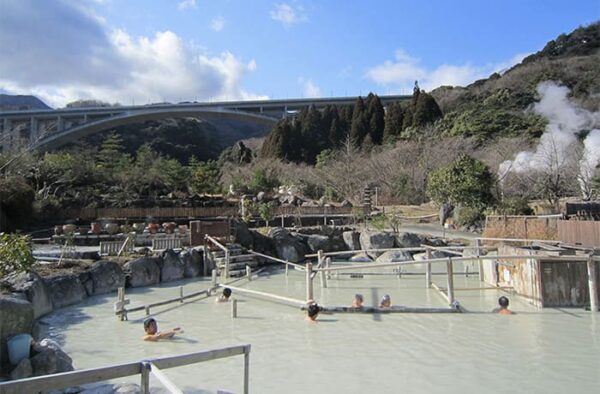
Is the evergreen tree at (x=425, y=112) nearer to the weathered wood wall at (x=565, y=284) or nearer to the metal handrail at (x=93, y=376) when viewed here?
the weathered wood wall at (x=565, y=284)

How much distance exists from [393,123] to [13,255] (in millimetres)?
44131

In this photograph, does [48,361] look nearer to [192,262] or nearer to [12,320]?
[12,320]

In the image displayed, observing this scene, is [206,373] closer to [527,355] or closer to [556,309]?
[527,355]

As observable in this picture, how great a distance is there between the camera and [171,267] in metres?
16.2

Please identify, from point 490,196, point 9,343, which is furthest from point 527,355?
point 490,196

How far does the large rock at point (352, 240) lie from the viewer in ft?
75.9

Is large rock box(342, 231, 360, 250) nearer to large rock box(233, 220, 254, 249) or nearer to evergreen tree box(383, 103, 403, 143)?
large rock box(233, 220, 254, 249)

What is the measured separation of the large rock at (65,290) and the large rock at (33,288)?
0.34 metres

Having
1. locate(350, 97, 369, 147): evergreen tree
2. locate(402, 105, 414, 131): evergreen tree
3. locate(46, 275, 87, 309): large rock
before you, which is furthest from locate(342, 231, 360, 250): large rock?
locate(350, 97, 369, 147): evergreen tree

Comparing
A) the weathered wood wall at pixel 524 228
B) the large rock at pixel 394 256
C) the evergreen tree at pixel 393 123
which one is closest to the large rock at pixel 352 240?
the large rock at pixel 394 256

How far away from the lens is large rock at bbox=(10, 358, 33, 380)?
18.2 feet

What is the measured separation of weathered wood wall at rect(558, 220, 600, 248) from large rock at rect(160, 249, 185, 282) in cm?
1226

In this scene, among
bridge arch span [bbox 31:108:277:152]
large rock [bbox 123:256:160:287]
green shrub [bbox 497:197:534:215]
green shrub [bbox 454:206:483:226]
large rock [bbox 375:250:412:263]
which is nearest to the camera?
large rock [bbox 123:256:160:287]

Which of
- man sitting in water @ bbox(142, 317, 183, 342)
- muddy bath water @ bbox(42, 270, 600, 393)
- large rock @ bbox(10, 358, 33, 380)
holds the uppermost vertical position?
large rock @ bbox(10, 358, 33, 380)
